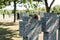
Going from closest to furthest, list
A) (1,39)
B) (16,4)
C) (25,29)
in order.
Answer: (25,29), (1,39), (16,4)

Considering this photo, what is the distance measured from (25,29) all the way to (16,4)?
16645 millimetres

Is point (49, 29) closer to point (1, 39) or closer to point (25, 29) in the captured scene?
point (25, 29)

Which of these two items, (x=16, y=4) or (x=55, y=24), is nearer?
(x=55, y=24)

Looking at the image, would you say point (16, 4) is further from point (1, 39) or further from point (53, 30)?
point (53, 30)

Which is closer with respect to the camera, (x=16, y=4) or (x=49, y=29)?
(x=49, y=29)

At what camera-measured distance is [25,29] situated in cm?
414

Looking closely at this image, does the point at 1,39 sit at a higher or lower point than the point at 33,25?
lower

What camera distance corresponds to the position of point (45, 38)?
4.38 metres

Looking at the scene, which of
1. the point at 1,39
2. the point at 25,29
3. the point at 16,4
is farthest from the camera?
the point at 16,4

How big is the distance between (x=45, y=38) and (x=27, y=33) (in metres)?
0.57

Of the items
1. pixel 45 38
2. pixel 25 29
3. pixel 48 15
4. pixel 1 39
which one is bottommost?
pixel 1 39

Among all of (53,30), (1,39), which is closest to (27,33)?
(53,30)

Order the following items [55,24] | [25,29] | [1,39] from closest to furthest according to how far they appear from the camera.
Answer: [25,29]
[55,24]
[1,39]

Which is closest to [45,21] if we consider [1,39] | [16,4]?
[1,39]
